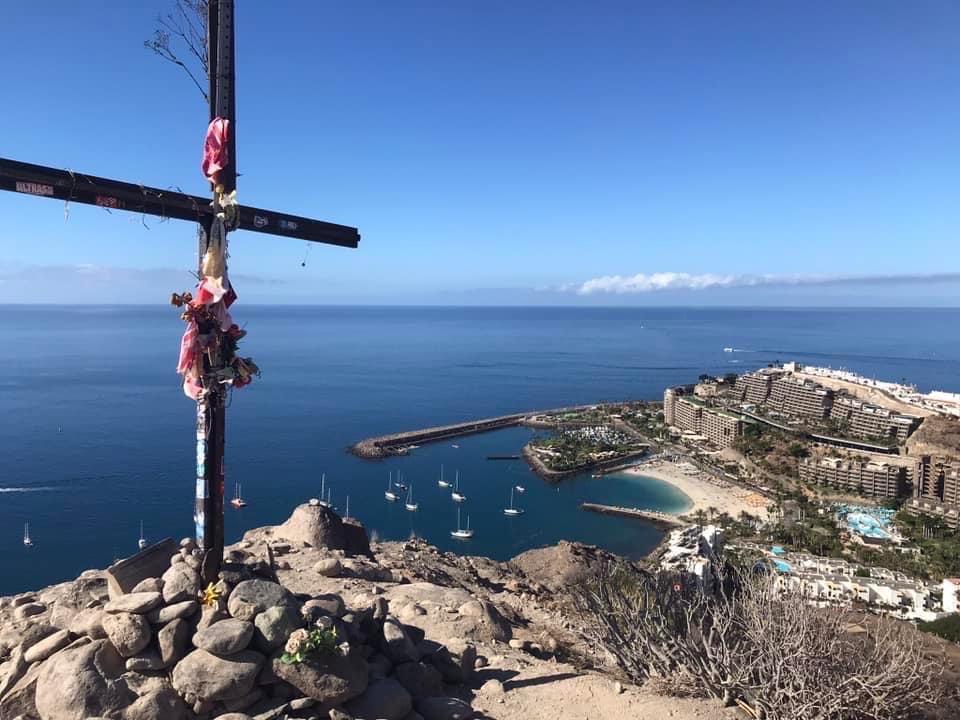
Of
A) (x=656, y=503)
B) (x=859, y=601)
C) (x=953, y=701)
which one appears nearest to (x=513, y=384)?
(x=656, y=503)

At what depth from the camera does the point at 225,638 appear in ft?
17.4

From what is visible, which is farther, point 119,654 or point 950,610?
point 950,610

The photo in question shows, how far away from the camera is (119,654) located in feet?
17.7

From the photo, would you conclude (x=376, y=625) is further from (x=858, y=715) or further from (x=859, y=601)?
(x=859, y=601)

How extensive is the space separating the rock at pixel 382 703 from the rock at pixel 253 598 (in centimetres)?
107

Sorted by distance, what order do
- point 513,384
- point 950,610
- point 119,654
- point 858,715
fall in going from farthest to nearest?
point 513,384 → point 950,610 → point 858,715 → point 119,654

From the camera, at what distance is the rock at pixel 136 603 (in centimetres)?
549

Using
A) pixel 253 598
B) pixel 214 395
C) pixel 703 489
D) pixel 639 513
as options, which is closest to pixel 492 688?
pixel 253 598

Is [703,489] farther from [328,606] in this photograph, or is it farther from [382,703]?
[382,703]

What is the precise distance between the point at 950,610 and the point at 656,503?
21.7 metres

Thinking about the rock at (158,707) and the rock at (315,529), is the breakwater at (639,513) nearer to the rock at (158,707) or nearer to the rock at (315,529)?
the rock at (315,529)

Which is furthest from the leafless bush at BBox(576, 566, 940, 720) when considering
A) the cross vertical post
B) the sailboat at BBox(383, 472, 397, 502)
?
the sailboat at BBox(383, 472, 397, 502)

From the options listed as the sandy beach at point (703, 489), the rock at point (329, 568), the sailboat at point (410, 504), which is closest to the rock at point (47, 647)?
the rock at point (329, 568)

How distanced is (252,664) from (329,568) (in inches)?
226
